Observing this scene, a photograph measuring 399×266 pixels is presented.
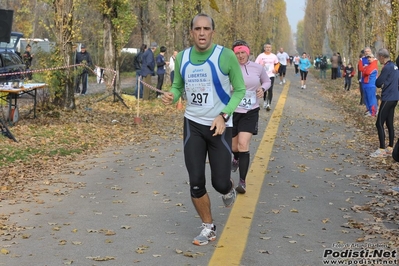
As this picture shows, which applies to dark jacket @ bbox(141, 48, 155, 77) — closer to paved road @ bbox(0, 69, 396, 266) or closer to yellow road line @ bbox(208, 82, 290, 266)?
paved road @ bbox(0, 69, 396, 266)

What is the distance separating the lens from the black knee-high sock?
906 cm

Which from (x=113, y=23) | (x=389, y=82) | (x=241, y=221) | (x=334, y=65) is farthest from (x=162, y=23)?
(x=241, y=221)

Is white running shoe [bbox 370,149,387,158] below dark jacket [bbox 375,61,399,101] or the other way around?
below

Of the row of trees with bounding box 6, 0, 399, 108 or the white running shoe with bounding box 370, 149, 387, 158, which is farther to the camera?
the row of trees with bounding box 6, 0, 399, 108

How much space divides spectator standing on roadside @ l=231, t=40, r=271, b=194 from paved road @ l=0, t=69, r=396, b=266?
0.44 meters

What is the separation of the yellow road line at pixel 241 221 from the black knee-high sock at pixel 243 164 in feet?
0.83

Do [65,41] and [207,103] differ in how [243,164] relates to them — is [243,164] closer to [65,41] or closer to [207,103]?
[207,103]

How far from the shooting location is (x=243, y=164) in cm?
911

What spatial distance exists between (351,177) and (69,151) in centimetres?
535

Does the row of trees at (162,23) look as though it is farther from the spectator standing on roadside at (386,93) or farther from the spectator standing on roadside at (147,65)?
the spectator standing on roadside at (386,93)

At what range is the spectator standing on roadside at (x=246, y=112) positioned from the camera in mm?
9172

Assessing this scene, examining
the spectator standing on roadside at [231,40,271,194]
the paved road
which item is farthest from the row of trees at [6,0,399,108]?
the paved road

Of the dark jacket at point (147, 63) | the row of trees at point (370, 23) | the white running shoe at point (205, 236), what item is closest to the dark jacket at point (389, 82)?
the white running shoe at point (205, 236)

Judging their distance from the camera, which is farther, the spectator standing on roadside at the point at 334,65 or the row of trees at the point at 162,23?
the spectator standing on roadside at the point at 334,65
